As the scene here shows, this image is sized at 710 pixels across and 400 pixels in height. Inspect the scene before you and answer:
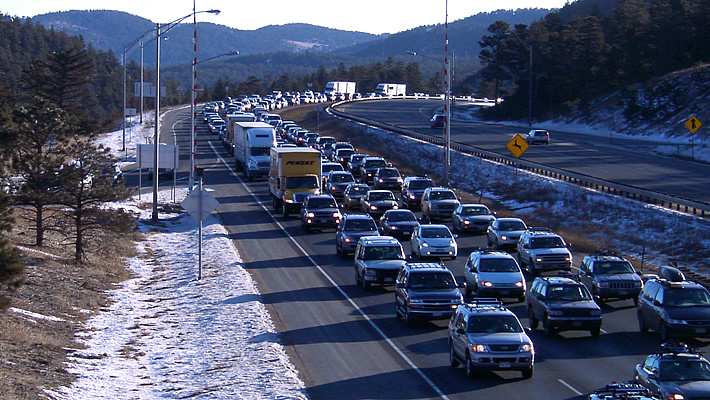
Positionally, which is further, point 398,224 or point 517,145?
point 517,145

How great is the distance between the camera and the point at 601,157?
6303 cm

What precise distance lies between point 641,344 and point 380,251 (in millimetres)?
9869

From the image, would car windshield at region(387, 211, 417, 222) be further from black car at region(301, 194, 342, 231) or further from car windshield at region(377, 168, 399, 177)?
car windshield at region(377, 168, 399, 177)

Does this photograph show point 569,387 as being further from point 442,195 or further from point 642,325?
point 442,195

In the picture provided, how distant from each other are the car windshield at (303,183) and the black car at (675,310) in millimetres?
25772

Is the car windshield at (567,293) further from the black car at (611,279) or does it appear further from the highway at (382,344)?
the black car at (611,279)

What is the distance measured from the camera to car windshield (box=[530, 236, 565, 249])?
2986cm

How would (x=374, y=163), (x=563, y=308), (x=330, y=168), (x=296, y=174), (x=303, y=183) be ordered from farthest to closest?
1. (x=374, y=163)
2. (x=330, y=168)
3. (x=303, y=183)
4. (x=296, y=174)
5. (x=563, y=308)

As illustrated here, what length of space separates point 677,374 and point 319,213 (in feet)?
90.6

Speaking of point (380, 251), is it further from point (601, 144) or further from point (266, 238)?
point (601, 144)

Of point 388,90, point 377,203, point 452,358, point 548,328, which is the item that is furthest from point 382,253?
point 388,90

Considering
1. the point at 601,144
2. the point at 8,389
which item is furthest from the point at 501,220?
the point at 601,144

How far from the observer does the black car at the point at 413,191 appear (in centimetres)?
4734

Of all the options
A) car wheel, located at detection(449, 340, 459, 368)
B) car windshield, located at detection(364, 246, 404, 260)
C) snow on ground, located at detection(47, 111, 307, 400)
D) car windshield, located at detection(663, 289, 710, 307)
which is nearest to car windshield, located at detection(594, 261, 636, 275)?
car windshield, located at detection(663, 289, 710, 307)
